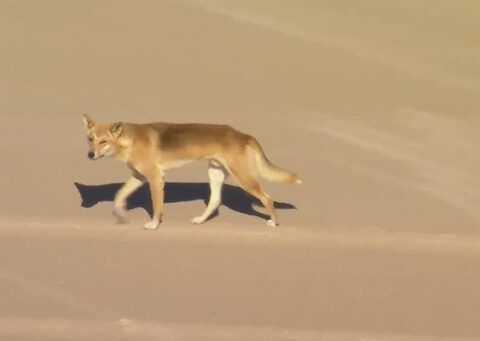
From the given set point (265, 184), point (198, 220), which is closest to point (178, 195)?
point (265, 184)

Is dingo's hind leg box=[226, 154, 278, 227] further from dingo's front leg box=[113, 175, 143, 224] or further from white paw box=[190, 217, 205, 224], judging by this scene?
dingo's front leg box=[113, 175, 143, 224]

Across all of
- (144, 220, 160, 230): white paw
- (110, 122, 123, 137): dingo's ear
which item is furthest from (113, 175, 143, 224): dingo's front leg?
(110, 122, 123, 137): dingo's ear

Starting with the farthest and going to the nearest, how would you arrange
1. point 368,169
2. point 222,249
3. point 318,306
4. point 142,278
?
point 368,169
point 222,249
point 142,278
point 318,306

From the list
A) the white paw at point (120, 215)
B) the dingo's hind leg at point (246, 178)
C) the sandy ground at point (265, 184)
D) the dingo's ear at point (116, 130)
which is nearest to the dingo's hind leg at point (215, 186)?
the sandy ground at point (265, 184)

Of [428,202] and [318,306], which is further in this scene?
[428,202]

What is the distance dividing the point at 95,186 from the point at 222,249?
8.65 ft

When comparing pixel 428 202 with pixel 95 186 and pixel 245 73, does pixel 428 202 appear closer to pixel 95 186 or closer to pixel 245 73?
pixel 95 186

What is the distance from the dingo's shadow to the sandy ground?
42 mm

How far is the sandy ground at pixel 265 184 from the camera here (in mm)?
7414

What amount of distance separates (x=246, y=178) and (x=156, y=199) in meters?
0.78

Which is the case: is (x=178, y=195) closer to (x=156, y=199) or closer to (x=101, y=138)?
(x=156, y=199)

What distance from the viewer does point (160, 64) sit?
16.8m

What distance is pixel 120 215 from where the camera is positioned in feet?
31.4

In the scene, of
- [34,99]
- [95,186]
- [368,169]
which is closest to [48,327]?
[95,186]
